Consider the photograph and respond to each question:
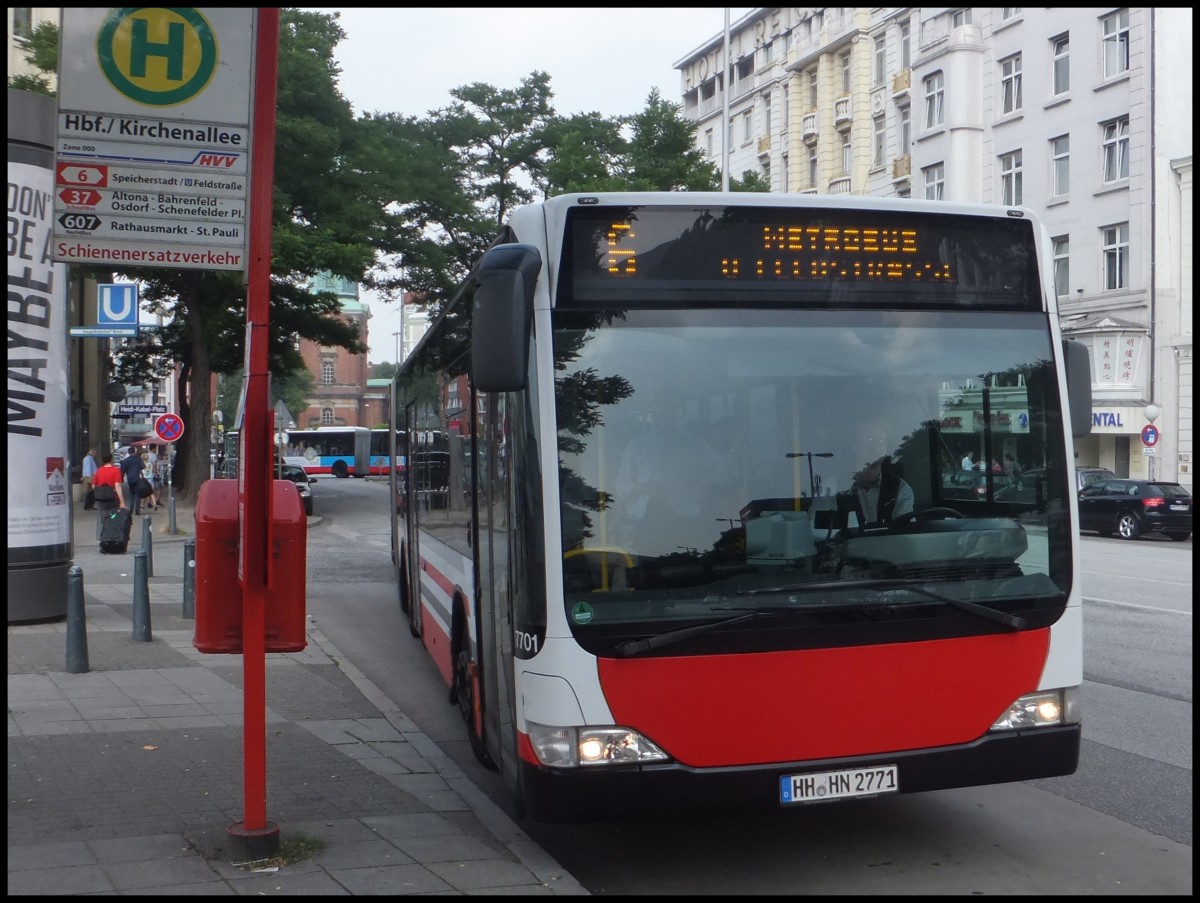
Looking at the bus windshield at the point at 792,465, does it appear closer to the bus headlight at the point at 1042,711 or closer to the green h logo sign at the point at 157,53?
the bus headlight at the point at 1042,711

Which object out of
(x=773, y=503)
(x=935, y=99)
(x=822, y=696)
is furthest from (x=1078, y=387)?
(x=935, y=99)

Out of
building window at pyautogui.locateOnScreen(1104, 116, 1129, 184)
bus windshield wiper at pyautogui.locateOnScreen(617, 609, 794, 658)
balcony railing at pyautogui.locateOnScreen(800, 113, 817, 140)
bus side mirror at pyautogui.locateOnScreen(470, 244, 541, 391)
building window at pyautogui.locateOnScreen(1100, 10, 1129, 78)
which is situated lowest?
bus windshield wiper at pyautogui.locateOnScreen(617, 609, 794, 658)

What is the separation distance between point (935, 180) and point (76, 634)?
43.5 m

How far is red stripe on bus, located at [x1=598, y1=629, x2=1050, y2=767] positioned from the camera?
521cm

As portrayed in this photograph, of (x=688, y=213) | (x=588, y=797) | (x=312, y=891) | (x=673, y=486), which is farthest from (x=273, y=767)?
(x=688, y=213)

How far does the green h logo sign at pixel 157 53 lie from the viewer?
5906 mm

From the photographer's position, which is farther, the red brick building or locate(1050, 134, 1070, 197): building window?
the red brick building

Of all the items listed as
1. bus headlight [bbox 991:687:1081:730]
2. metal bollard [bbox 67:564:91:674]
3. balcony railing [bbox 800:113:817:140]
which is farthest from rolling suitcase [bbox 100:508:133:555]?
balcony railing [bbox 800:113:817:140]

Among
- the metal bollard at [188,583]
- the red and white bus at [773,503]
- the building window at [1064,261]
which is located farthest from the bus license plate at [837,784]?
the building window at [1064,261]

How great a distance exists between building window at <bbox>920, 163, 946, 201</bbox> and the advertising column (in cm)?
3982

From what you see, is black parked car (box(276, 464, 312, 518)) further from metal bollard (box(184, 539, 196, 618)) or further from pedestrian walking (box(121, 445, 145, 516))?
metal bollard (box(184, 539, 196, 618))

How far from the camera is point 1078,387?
20.1ft

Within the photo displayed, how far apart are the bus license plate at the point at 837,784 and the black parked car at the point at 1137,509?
2675cm

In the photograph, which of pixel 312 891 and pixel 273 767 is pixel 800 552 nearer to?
pixel 312 891
